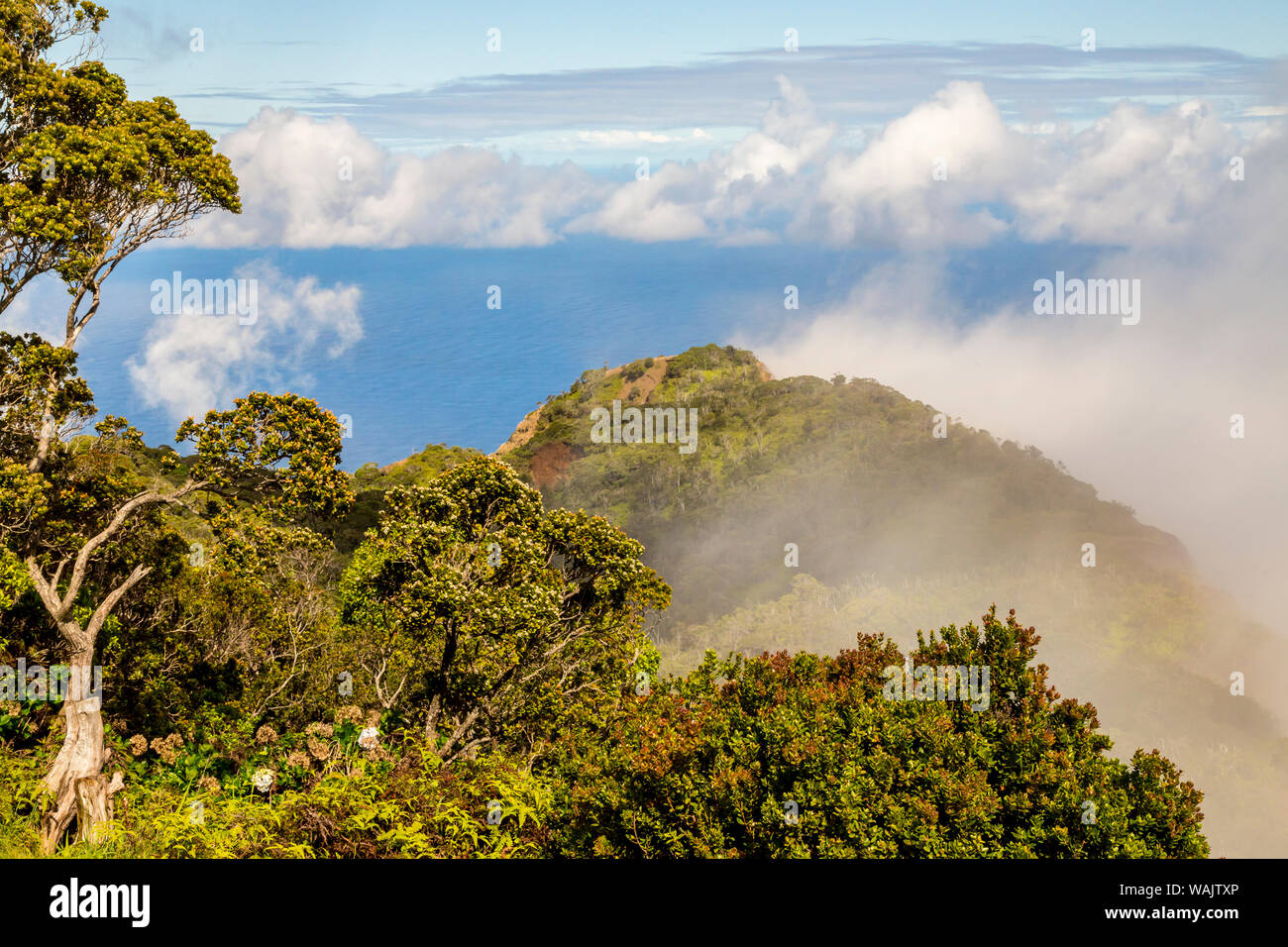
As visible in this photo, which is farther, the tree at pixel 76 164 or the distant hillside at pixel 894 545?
the distant hillside at pixel 894 545

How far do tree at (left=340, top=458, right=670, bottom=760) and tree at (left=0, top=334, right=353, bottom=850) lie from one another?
172cm

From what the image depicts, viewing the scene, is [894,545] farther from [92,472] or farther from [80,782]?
[80,782]

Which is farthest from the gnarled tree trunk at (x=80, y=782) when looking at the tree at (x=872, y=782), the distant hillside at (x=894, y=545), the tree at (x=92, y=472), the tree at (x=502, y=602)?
the distant hillside at (x=894, y=545)

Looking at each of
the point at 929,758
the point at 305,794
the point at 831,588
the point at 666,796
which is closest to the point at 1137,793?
the point at 929,758

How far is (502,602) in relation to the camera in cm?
1677

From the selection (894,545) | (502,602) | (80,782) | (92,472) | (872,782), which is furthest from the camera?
(894,545)

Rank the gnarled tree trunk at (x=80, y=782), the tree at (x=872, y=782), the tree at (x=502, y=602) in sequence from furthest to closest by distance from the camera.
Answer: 1. the tree at (x=502, y=602)
2. the gnarled tree trunk at (x=80, y=782)
3. the tree at (x=872, y=782)

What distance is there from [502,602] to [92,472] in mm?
7662

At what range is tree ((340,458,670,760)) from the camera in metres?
16.9

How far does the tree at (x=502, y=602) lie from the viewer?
55.5ft

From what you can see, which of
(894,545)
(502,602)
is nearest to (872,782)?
(502,602)

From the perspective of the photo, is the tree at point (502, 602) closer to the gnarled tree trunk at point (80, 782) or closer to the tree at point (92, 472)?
the tree at point (92, 472)

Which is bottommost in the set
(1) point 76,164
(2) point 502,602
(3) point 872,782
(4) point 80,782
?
(4) point 80,782

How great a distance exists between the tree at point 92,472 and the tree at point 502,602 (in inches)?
67.6
